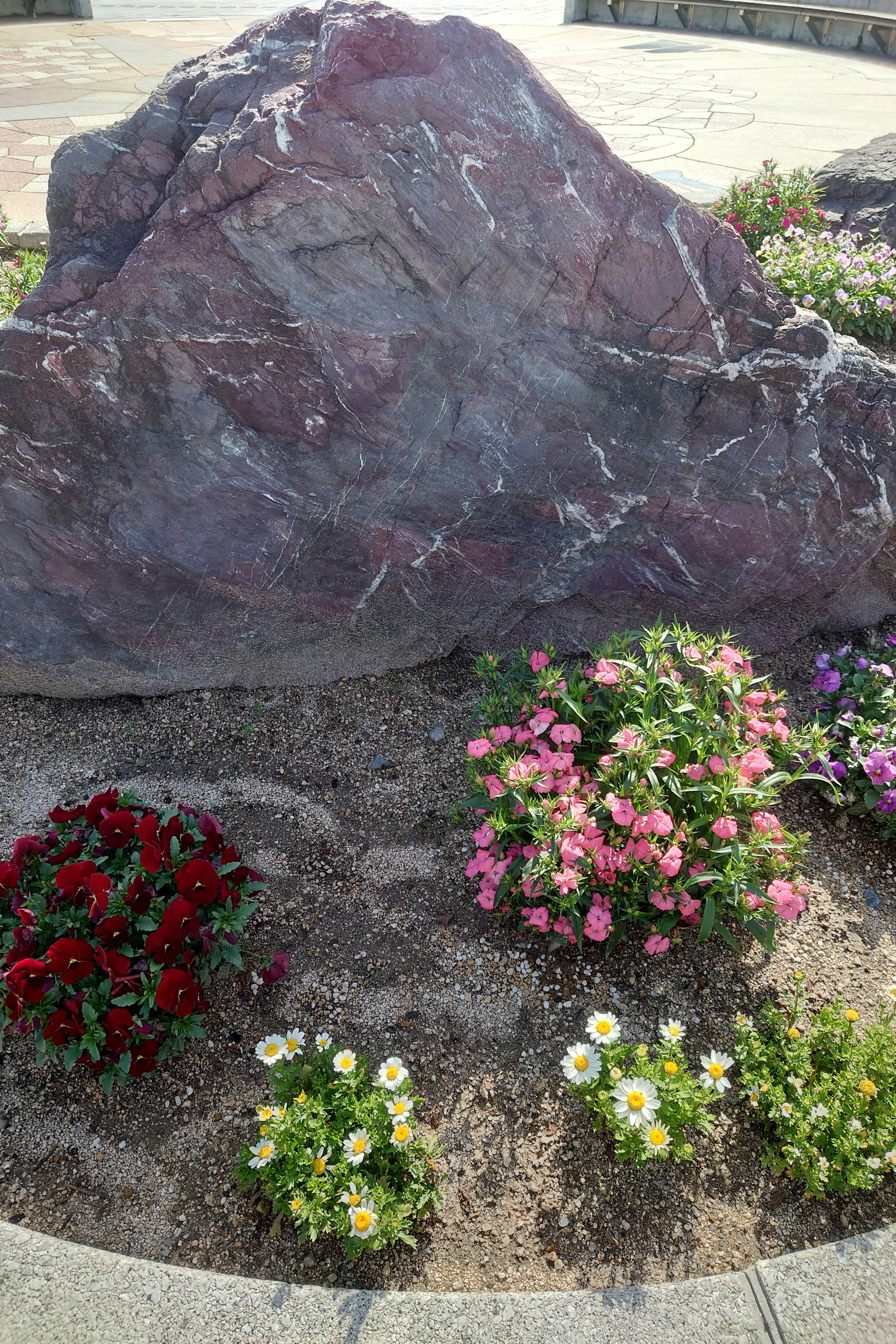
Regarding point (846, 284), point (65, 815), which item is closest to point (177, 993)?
point (65, 815)

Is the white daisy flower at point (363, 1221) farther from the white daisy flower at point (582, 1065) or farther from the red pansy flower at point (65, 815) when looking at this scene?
the red pansy flower at point (65, 815)

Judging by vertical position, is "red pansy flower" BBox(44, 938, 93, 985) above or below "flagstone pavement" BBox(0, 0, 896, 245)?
below

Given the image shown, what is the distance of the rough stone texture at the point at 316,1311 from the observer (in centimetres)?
179

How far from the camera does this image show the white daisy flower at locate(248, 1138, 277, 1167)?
6.61ft

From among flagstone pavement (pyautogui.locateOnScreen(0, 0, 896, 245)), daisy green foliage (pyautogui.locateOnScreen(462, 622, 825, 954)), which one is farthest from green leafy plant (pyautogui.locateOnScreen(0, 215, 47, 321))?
daisy green foliage (pyautogui.locateOnScreen(462, 622, 825, 954))

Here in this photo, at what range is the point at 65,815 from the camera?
8.50ft

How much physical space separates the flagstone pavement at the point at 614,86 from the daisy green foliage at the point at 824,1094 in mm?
6659

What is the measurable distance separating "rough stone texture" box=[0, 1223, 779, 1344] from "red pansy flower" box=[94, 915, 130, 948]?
70 centimetres

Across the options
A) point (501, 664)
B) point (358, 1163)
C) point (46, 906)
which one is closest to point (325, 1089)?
point (358, 1163)

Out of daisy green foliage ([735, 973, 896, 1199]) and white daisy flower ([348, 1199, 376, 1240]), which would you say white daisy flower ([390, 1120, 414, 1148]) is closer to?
white daisy flower ([348, 1199, 376, 1240])

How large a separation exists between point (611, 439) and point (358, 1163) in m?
2.42

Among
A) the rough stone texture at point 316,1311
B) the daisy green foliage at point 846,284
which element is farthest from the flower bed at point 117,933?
the daisy green foliage at point 846,284

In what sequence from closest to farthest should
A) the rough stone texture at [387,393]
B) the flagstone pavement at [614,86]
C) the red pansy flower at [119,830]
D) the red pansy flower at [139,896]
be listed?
the red pansy flower at [139,896] → the red pansy flower at [119,830] → the rough stone texture at [387,393] → the flagstone pavement at [614,86]

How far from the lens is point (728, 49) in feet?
45.7
